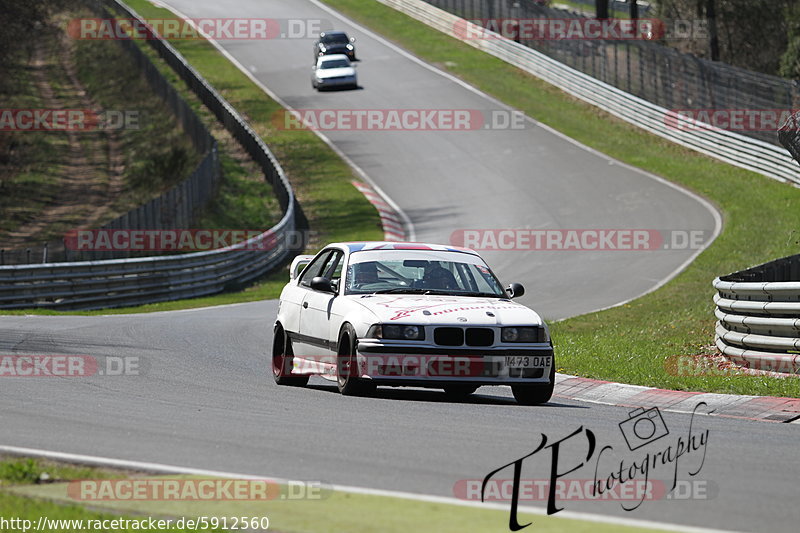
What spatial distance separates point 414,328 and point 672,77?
40317 mm

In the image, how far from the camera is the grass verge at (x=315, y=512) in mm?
6004

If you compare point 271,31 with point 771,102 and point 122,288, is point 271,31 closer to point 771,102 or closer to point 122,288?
point 771,102

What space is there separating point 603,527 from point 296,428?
3.47 meters

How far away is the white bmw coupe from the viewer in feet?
35.8

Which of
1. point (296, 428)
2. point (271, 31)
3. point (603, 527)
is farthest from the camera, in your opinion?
point (271, 31)

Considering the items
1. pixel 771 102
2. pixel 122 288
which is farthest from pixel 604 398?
pixel 771 102

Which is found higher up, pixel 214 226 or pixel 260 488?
pixel 260 488

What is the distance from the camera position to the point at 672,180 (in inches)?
1570

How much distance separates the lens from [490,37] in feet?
201

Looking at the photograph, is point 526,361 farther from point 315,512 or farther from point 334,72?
point 334,72

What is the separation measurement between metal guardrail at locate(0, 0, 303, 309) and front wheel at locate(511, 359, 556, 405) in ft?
49.7

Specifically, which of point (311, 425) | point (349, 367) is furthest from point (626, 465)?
point (349, 367)

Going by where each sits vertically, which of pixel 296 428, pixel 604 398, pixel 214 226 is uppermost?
pixel 296 428

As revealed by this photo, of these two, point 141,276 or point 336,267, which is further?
point 141,276
